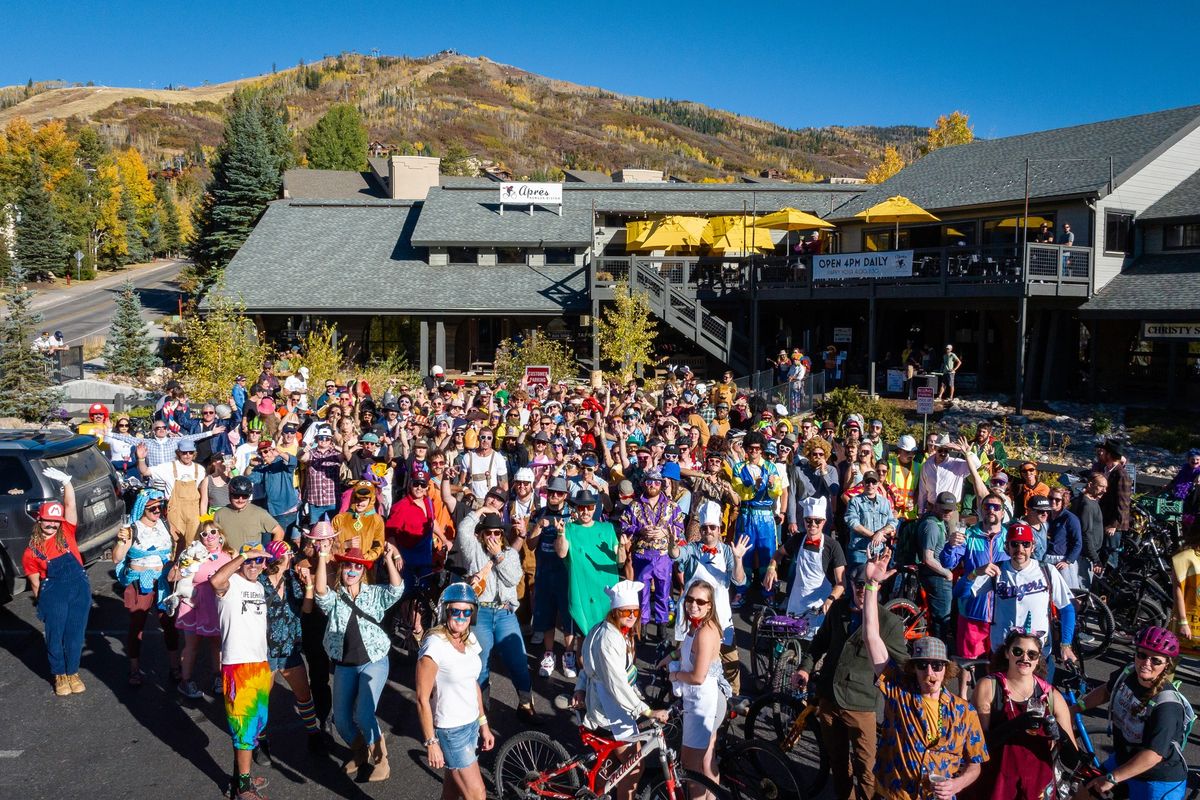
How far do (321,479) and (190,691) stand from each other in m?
3.39

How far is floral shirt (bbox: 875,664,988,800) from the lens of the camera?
15.7ft

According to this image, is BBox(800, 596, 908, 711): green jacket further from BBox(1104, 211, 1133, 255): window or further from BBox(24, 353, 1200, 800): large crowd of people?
BBox(1104, 211, 1133, 255): window

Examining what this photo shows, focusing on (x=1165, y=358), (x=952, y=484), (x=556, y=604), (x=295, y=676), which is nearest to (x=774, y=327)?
(x=1165, y=358)

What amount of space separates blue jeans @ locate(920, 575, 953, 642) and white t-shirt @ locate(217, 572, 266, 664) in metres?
5.56

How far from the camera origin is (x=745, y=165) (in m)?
162

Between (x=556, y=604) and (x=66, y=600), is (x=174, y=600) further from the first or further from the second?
(x=556, y=604)

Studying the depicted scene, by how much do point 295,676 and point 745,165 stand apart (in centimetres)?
16326

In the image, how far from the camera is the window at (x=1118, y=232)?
24.0m

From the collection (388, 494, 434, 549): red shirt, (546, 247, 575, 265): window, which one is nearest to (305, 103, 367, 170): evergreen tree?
(546, 247, 575, 265): window

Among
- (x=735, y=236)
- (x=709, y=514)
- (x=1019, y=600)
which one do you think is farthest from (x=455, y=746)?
(x=735, y=236)

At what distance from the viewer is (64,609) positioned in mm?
8047

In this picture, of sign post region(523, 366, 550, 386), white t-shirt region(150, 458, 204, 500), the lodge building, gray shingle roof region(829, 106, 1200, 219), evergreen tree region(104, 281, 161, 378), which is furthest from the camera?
evergreen tree region(104, 281, 161, 378)

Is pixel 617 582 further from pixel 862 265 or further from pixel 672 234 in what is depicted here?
pixel 672 234

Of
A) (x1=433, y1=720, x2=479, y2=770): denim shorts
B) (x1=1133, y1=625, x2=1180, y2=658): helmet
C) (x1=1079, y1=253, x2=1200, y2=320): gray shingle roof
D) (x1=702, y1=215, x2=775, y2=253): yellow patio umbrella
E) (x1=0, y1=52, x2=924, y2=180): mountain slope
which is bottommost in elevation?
(x1=433, y1=720, x2=479, y2=770): denim shorts
